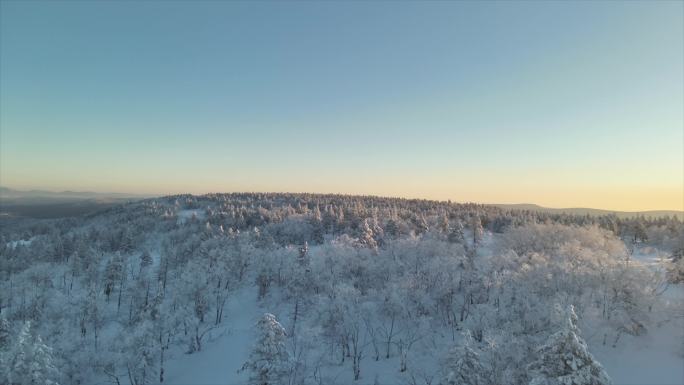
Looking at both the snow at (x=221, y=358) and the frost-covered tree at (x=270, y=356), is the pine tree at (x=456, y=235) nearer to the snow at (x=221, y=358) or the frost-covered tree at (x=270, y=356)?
the snow at (x=221, y=358)

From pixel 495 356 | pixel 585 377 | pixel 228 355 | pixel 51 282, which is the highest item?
Answer: pixel 585 377

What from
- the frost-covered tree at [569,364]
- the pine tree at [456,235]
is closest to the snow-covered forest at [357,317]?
the frost-covered tree at [569,364]

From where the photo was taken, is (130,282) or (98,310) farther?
(130,282)

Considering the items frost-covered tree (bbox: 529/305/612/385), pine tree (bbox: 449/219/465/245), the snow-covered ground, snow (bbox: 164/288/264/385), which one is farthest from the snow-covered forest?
pine tree (bbox: 449/219/465/245)

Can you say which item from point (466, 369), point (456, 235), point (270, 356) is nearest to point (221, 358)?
point (270, 356)

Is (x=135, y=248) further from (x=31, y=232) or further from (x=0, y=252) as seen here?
(x=31, y=232)

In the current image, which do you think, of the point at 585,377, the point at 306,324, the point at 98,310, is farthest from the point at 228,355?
the point at 585,377

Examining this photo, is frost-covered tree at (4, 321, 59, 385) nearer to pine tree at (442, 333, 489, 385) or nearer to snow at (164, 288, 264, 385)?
snow at (164, 288, 264, 385)
